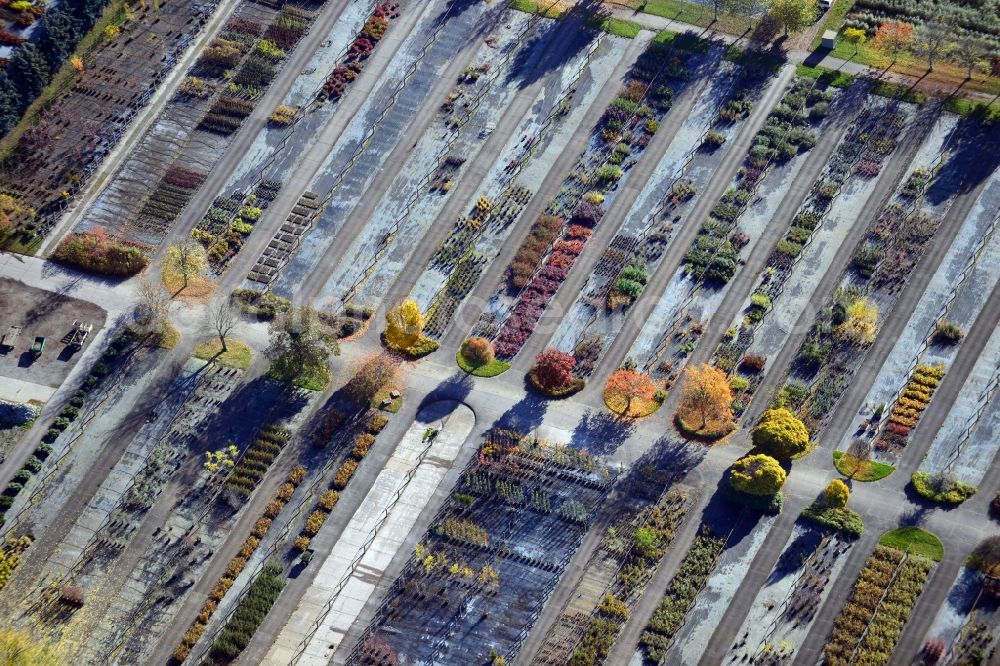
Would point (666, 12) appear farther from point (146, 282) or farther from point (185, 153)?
point (146, 282)

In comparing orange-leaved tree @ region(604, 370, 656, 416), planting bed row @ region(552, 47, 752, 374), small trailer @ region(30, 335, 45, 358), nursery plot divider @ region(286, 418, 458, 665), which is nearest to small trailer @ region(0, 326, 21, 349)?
small trailer @ region(30, 335, 45, 358)

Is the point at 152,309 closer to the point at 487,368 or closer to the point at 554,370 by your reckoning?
the point at 487,368

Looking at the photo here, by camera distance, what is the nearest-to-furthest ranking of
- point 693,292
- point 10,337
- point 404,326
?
point 404,326, point 10,337, point 693,292

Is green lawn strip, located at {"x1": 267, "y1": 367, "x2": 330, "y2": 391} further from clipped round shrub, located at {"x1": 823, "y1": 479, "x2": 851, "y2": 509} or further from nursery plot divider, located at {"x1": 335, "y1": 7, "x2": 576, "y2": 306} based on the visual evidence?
clipped round shrub, located at {"x1": 823, "y1": 479, "x2": 851, "y2": 509}

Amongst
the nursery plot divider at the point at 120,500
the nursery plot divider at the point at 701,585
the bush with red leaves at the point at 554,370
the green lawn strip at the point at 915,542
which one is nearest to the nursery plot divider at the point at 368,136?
the nursery plot divider at the point at 120,500

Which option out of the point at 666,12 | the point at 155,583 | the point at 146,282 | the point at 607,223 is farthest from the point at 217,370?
the point at 666,12

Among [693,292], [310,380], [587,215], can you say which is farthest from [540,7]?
[310,380]
